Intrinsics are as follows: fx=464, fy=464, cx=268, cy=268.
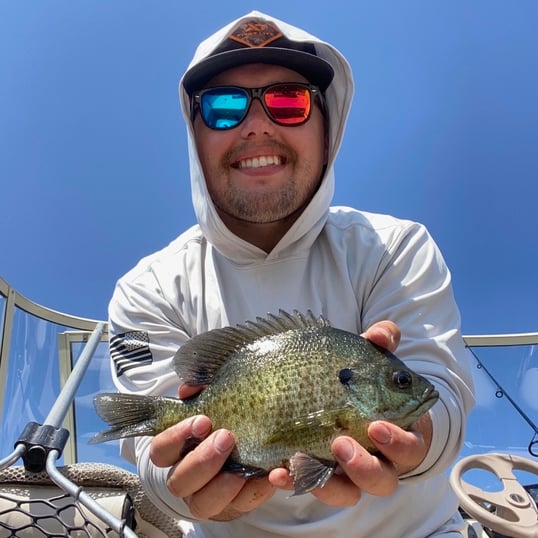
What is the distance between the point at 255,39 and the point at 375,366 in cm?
149

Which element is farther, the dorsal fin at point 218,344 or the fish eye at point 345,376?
the dorsal fin at point 218,344

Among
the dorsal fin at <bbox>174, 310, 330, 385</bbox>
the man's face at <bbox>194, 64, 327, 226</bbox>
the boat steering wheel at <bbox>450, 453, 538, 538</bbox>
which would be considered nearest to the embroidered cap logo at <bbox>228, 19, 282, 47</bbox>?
the man's face at <bbox>194, 64, 327, 226</bbox>

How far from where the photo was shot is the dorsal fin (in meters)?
1.37

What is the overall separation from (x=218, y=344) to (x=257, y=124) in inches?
37.1

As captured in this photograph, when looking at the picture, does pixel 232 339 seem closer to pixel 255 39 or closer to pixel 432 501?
pixel 432 501

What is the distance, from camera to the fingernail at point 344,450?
111 centimetres

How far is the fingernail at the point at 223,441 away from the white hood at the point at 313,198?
887mm

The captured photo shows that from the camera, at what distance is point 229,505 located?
133 centimetres

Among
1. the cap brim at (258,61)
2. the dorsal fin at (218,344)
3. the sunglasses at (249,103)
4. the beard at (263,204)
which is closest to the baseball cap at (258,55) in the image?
the cap brim at (258,61)

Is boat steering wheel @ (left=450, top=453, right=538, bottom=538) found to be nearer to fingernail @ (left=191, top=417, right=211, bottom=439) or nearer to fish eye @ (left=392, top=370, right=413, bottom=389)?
fish eye @ (left=392, top=370, right=413, bottom=389)

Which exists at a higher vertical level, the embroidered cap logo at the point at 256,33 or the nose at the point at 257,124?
the embroidered cap logo at the point at 256,33

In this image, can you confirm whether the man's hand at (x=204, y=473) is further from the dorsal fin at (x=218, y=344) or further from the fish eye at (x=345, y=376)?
the fish eye at (x=345, y=376)

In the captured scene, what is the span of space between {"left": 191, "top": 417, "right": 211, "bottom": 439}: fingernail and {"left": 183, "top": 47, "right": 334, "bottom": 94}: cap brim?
4.72 feet

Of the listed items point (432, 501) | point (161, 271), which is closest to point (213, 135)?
point (161, 271)
